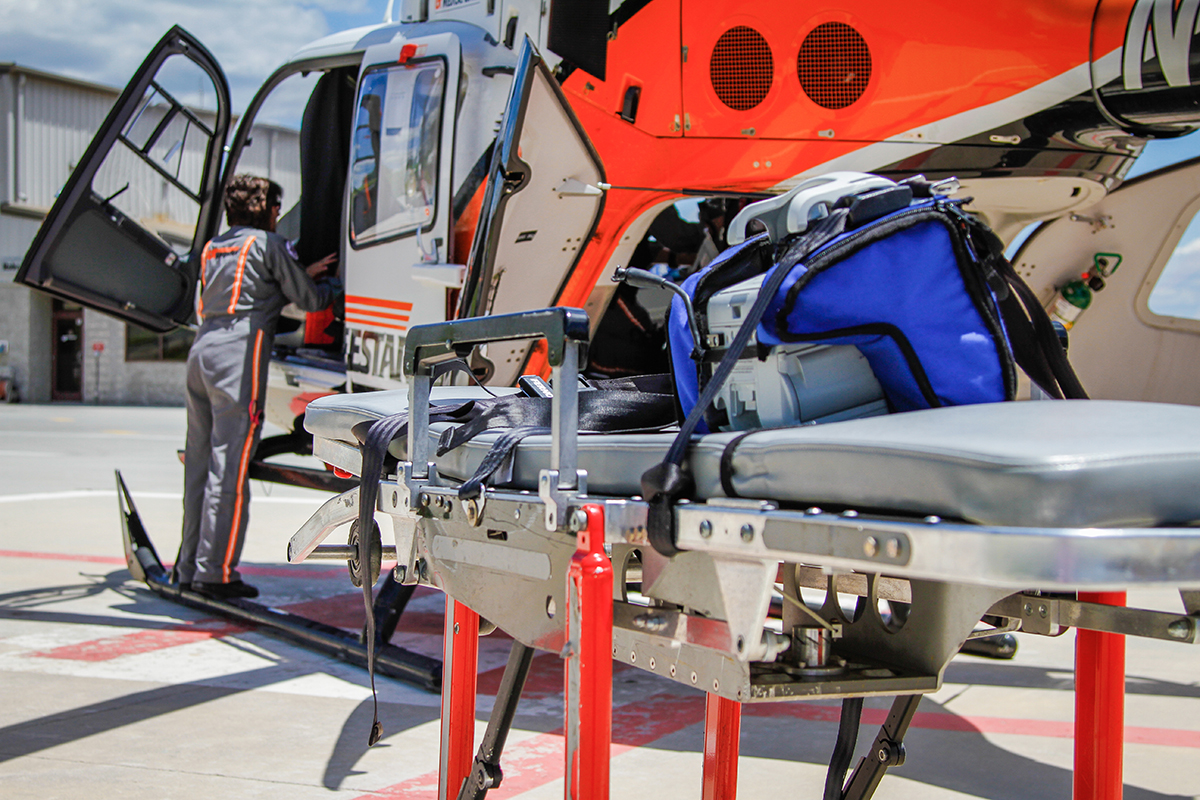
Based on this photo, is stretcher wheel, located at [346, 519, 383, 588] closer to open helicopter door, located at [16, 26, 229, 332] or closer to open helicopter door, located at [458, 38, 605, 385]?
open helicopter door, located at [458, 38, 605, 385]

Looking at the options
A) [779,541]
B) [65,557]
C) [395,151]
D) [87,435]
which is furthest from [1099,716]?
[87,435]

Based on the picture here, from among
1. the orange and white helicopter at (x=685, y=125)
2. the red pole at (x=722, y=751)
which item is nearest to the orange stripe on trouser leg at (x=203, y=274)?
the orange and white helicopter at (x=685, y=125)

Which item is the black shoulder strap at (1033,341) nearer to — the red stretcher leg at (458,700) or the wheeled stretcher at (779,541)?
the wheeled stretcher at (779,541)

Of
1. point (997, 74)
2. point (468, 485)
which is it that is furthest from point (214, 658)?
point (997, 74)

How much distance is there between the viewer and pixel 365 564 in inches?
89.4

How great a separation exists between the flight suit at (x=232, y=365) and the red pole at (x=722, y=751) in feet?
11.8

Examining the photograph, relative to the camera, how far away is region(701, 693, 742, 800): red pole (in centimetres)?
232

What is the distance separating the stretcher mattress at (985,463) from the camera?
4.04 feet

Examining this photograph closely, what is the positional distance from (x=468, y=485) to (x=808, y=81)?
2.75 metres

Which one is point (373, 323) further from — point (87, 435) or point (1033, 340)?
point (87, 435)

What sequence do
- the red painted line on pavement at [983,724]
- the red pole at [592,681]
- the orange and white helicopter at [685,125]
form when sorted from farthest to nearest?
the orange and white helicopter at [685,125] < the red painted line on pavement at [983,724] < the red pole at [592,681]

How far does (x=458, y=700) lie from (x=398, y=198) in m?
3.06

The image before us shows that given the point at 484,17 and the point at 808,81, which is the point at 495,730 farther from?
the point at 484,17

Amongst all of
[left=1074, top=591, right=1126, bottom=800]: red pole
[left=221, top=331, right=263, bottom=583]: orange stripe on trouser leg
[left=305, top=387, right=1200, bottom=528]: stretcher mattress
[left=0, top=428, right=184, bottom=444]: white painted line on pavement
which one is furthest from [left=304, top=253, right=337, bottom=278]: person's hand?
[left=0, top=428, right=184, bottom=444]: white painted line on pavement
